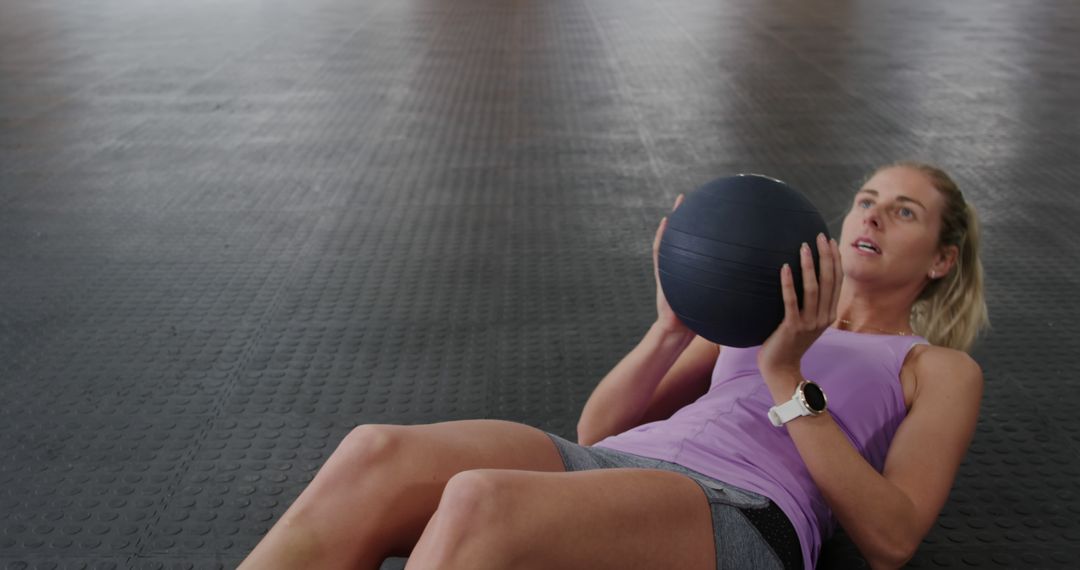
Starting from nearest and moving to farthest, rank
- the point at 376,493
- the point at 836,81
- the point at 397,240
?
the point at 376,493, the point at 397,240, the point at 836,81

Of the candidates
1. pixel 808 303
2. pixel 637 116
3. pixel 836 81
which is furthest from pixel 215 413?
pixel 836 81

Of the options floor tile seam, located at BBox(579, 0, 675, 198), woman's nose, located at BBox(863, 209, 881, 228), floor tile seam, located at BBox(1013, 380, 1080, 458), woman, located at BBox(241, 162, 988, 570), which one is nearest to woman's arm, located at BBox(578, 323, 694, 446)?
woman, located at BBox(241, 162, 988, 570)

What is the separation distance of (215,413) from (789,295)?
1.45 metres

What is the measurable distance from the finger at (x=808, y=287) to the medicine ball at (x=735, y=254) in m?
0.03

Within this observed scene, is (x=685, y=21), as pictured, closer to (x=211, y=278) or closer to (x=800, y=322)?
(x=211, y=278)

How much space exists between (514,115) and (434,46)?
2.81m

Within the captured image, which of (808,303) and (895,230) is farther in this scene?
(895,230)

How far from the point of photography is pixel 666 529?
1.35 m

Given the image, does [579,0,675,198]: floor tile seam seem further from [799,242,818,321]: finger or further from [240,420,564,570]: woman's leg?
[240,420,564,570]: woman's leg

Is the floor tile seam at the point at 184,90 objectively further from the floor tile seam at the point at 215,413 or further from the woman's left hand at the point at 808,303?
the woman's left hand at the point at 808,303

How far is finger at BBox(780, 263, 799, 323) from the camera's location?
1487 mm

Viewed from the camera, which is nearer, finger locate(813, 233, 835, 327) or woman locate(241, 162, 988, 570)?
woman locate(241, 162, 988, 570)

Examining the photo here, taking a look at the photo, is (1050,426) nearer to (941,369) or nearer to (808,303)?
(941,369)

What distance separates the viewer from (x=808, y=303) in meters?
1.48
